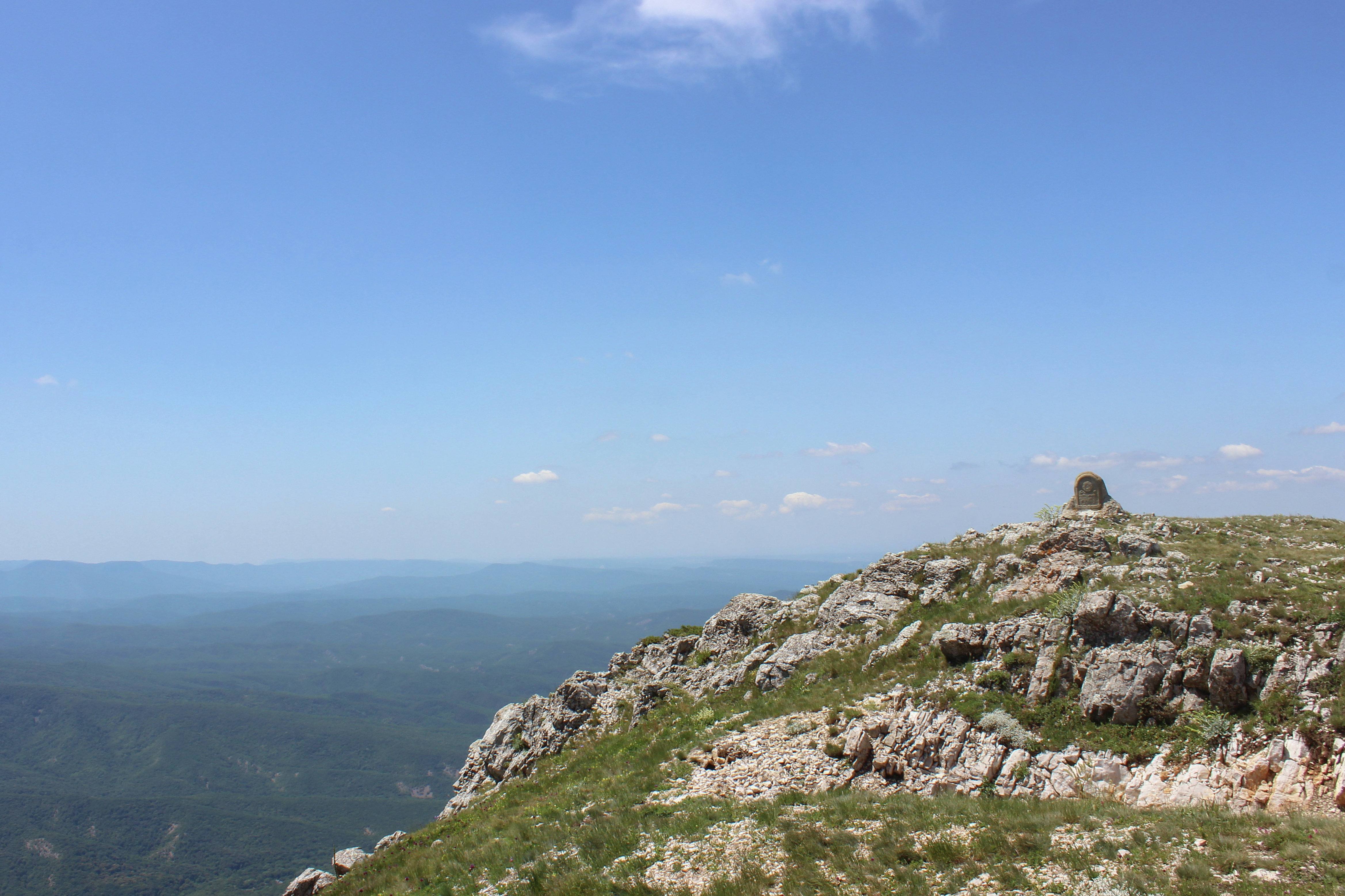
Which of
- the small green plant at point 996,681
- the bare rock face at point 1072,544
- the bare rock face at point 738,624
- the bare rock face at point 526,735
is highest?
the bare rock face at point 1072,544

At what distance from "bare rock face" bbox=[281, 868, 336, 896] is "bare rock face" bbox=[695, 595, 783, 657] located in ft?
65.3

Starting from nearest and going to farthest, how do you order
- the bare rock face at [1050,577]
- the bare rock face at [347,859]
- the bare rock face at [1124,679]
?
1. the bare rock face at [1124,679]
2. the bare rock face at [1050,577]
3. the bare rock face at [347,859]

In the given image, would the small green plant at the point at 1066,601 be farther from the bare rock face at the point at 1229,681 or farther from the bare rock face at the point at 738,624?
the bare rock face at the point at 738,624

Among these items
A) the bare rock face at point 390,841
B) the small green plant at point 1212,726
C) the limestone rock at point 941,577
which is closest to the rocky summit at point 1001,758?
the small green plant at point 1212,726

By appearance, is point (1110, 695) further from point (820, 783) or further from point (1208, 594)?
point (820, 783)

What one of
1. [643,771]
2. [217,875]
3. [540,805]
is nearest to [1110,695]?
[643,771]

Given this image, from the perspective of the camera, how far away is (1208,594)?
19.7 metres

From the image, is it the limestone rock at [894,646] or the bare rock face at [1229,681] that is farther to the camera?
the limestone rock at [894,646]

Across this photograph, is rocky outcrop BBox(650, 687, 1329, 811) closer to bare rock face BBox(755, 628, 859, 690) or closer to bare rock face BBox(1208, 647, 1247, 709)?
bare rock face BBox(1208, 647, 1247, 709)

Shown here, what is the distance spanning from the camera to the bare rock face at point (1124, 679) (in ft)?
57.6

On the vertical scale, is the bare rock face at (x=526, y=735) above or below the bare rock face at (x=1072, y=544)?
below

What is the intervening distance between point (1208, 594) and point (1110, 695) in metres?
5.02

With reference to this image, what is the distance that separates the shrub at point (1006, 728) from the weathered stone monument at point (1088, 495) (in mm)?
21755

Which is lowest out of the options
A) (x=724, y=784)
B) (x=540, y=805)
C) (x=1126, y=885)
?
(x=540, y=805)
